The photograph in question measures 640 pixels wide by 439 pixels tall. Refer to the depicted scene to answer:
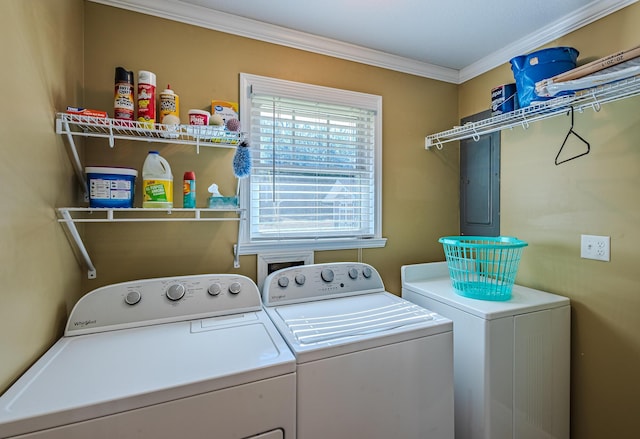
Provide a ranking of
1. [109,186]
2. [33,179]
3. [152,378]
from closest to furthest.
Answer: [152,378] < [33,179] < [109,186]

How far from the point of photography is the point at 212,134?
1341 millimetres

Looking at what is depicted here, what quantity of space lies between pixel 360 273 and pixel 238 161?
892 millimetres

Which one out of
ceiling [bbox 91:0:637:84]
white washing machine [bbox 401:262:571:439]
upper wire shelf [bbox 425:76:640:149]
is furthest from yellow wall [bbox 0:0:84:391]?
upper wire shelf [bbox 425:76:640:149]

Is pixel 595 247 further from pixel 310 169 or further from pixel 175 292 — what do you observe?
pixel 175 292

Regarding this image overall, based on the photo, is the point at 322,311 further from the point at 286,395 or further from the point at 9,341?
the point at 9,341

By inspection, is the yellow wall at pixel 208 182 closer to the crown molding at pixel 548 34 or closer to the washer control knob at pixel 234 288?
the crown molding at pixel 548 34

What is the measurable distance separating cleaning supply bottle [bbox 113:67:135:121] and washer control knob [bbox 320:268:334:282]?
113cm

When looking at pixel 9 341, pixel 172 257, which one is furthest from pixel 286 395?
pixel 172 257

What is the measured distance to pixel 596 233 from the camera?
1.46 m

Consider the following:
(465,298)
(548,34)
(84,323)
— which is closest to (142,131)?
(84,323)

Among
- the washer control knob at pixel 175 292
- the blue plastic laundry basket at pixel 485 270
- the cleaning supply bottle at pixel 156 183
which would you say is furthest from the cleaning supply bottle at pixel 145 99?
the blue plastic laundry basket at pixel 485 270

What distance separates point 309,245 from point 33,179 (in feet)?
3.97

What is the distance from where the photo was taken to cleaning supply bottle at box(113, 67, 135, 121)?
3.98ft

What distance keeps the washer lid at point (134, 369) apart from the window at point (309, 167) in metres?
0.58
